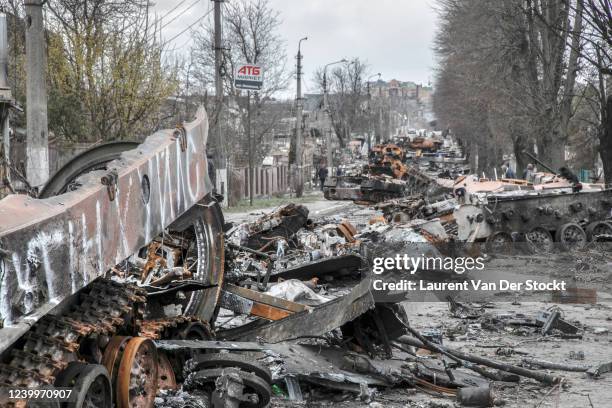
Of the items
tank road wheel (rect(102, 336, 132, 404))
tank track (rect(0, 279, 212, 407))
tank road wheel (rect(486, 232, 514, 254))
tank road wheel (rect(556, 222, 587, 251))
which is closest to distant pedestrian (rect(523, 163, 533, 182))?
tank road wheel (rect(556, 222, 587, 251))

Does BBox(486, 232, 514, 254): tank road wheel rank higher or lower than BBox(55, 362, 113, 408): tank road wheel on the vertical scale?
lower

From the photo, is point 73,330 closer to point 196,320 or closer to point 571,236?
point 196,320

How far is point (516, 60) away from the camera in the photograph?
115 ft

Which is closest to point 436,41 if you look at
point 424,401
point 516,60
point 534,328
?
point 516,60

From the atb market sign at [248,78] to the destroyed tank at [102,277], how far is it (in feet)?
77.6

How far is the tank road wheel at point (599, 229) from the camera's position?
63.8 ft

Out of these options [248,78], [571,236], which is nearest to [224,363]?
[571,236]

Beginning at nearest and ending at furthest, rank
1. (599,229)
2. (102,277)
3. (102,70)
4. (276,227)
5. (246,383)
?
(102,277) < (246,383) < (276,227) < (599,229) < (102,70)

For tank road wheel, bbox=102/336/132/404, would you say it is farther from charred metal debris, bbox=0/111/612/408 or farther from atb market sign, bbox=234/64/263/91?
atb market sign, bbox=234/64/263/91

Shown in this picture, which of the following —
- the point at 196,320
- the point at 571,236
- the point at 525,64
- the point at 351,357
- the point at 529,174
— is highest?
the point at 525,64

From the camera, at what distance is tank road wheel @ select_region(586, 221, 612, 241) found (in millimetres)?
19438

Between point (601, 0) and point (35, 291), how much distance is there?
13666 millimetres

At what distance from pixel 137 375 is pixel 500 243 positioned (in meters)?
14.3

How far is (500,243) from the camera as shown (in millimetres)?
18906
